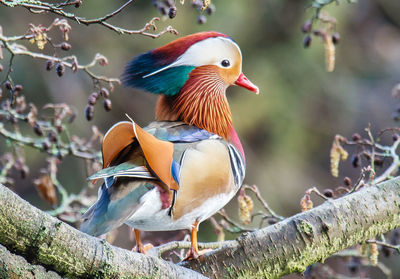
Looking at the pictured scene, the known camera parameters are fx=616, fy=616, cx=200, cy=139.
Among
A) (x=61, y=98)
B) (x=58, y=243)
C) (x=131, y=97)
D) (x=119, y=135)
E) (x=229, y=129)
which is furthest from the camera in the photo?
(x=131, y=97)

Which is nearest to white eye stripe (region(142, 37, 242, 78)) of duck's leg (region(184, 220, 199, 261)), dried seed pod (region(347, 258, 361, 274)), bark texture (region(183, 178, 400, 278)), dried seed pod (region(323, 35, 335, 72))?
dried seed pod (region(323, 35, 335, 72))

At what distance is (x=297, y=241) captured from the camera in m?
1.48

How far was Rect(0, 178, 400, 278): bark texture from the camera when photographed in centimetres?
106

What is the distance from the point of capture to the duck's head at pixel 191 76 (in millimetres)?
1765

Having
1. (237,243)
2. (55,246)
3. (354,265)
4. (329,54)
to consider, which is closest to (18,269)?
(55,246)

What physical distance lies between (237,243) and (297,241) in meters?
0.14

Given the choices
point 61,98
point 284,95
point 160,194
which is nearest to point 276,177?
point 284,95

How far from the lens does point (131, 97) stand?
4.59 meters

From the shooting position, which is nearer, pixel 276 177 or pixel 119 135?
pixel 119 135

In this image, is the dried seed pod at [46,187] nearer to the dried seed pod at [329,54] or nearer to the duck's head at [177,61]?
the duck's head at [177,61]

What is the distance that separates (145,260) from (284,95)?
10.5 feet

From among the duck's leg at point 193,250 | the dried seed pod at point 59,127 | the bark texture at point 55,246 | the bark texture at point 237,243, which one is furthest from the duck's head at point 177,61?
the bark texture at point 55,246

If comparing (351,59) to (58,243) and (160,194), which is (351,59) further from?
(58,243)

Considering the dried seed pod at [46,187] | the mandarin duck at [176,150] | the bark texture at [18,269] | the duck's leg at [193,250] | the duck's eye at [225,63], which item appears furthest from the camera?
the dried seed pod at [46,187]
